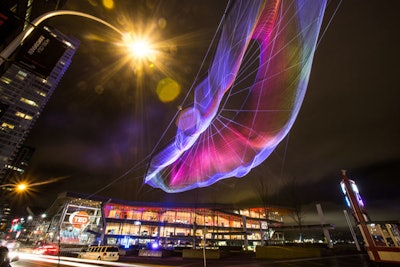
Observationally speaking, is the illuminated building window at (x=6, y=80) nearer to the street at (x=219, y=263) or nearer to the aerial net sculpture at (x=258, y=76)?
the street at (x=219, y=263)

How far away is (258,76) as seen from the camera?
1178cm

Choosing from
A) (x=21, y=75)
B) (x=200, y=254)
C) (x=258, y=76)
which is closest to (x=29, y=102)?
(x=21, y=75)

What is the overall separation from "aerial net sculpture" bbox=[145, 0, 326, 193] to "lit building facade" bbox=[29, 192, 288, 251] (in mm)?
41951

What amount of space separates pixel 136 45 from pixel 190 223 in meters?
70.0

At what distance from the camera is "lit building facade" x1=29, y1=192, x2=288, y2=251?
57.8 metres

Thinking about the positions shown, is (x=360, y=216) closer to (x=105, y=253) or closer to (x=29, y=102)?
(x=105, y=253)

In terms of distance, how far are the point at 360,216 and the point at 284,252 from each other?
420 inches

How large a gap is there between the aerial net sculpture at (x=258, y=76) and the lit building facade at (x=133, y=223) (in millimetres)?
41951

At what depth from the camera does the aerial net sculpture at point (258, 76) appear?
7.75 meters

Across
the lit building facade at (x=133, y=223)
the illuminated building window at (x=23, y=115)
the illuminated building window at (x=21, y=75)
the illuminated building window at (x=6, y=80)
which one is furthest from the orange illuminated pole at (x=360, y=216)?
the illuminated building window at (x=21, y=75)

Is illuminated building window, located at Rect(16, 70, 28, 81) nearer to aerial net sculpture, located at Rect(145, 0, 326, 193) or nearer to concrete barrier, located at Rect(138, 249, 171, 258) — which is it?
concrete barrier, located at Rect(138, 249, 171, 258)

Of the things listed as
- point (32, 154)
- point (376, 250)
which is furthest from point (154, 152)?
point (32, 154)

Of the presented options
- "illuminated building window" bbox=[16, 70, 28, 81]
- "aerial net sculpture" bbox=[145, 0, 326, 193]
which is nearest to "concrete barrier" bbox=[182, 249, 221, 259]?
"aerial net sculpture" bbox=[145, 0, 326, 193]

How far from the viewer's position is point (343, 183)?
18.0m
